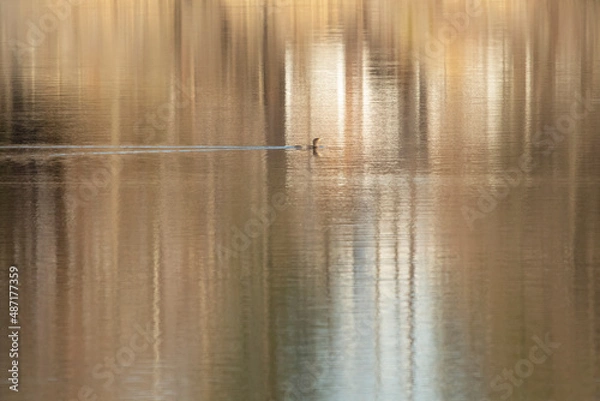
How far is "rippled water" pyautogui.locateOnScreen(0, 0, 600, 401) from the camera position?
16.1 metres

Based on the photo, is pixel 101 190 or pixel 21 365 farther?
pixel 101 190

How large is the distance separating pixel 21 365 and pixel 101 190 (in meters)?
9.37

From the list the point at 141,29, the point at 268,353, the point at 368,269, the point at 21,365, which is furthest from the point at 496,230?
the point at 141,29

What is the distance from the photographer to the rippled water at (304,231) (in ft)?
52.8

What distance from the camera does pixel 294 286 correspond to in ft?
62.1

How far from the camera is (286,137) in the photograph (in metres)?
30.4

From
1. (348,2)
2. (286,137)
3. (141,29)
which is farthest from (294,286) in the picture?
(348,2)

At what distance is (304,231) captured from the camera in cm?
2194

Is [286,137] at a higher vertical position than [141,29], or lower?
lower

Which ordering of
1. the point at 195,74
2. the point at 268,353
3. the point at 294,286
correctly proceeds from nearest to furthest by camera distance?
the point at 268,353 < the point at 294,286 < the point at 195,74

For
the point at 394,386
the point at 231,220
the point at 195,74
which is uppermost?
the point at 195,74

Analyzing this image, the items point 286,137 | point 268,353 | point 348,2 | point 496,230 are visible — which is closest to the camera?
point 268,353

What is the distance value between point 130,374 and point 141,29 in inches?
1705

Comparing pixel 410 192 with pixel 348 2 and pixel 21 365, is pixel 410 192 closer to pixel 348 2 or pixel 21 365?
pixel 21 365
